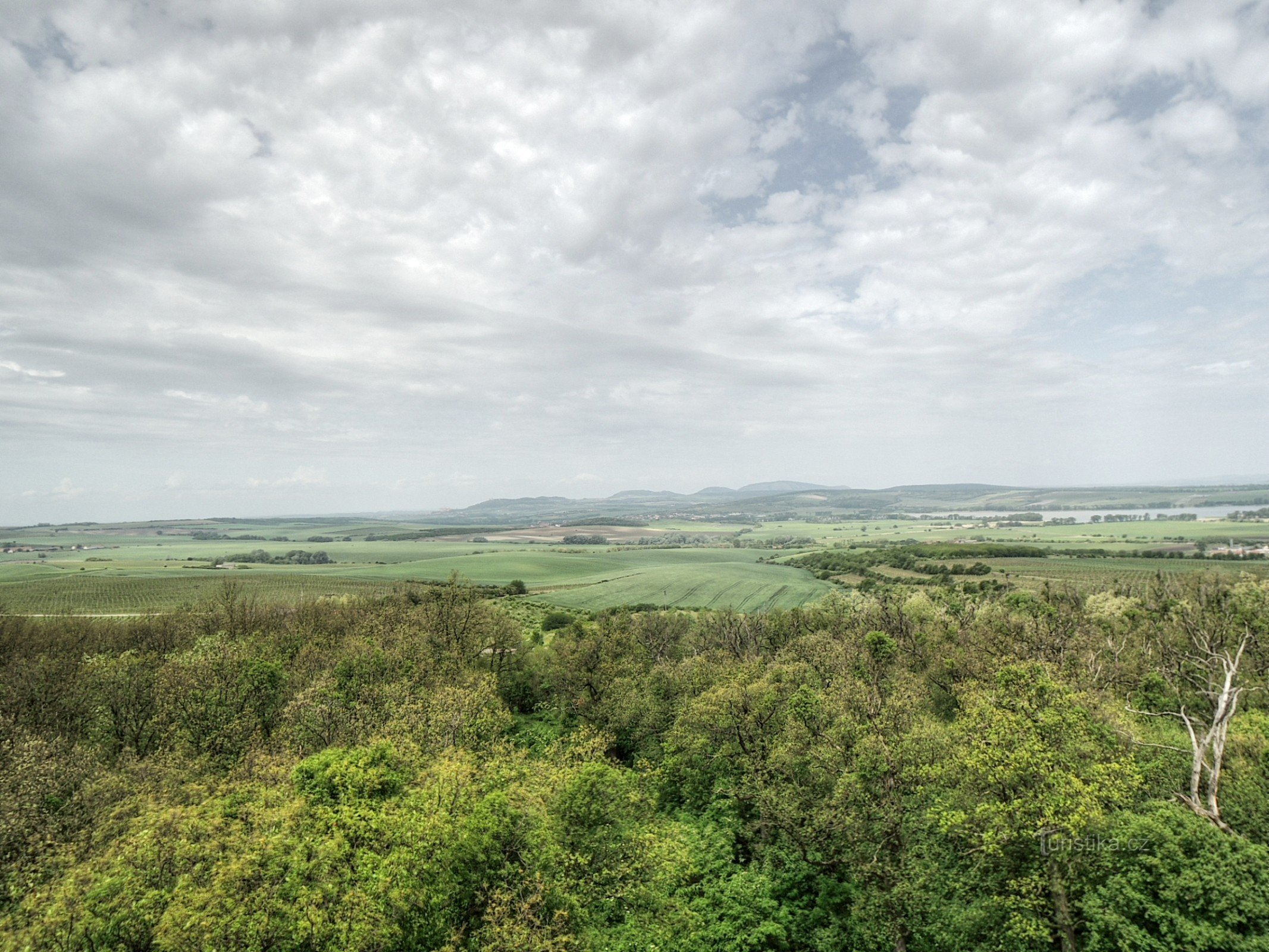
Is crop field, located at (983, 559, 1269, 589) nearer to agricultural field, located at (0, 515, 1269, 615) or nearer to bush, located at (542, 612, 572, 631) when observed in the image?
agricultural field, located at (0, 515, 1269, 615)

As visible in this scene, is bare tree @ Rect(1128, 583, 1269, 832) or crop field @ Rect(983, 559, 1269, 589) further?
crop field @ Rect(983, 559, 1269, 589)

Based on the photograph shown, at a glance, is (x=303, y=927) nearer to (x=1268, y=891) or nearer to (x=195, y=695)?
(x=195, y=695)

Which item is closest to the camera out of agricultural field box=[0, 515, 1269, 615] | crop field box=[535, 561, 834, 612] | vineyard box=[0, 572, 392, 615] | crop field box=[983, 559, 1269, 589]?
vineyard box=[0, 572, 392, 615]

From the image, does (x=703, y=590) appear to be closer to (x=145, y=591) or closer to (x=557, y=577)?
(x=557, y=577)

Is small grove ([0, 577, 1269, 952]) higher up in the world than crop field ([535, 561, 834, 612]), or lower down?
higher up

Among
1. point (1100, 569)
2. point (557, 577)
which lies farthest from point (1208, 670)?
point (557, 577)

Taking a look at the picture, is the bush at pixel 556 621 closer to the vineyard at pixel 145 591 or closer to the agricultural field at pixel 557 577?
the agricultural field at pixel 557 577

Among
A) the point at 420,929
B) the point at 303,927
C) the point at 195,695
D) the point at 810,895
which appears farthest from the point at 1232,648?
the point at 195,695

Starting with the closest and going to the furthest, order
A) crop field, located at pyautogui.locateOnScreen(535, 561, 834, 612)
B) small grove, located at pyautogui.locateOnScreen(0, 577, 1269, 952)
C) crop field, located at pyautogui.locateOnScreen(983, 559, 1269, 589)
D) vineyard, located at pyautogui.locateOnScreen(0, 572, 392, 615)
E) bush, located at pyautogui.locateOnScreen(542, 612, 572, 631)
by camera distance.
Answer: small grove, located at pyautogui.locateOnScreen(0, 577, 1269, 952) → bush, located at pyautogui.locateOnScreen(542, 612, 572, 631) → vineyard, located at pyautogui.locateOnScreen(0, 572, 392, 615) → crop field, located at pyautogui.locateOnScreen(983, 559, 1269, 589) → crop field, located at pyautogui.locateOnScreen(535, 561, 834, 612)

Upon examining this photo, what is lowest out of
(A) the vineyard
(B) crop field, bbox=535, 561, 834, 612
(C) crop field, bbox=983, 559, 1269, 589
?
(B) crop field, bbox=535, 561, 834, 612

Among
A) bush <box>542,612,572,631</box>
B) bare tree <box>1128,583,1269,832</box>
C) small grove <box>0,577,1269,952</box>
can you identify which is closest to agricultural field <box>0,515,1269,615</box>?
bush <box>542,612,572,631</box>
